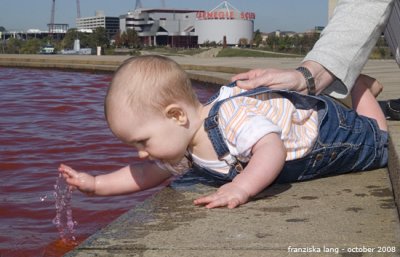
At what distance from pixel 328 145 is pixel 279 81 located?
0.33 metres

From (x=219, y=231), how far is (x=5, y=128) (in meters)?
3.82

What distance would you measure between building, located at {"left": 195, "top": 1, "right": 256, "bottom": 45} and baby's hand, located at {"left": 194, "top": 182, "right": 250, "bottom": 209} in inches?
3984

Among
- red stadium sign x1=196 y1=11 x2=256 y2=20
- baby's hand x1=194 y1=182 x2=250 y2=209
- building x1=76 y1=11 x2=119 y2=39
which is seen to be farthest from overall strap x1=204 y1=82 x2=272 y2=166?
building x1=76 y1=11 x2=119 y2=39

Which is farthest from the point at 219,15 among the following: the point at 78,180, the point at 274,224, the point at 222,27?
the point at 274,224

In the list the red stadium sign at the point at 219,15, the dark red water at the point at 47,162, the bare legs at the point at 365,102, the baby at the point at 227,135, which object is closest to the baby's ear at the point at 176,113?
the baby at the point at 227,135

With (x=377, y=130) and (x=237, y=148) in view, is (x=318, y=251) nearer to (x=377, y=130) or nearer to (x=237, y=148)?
(x=237, y=148)

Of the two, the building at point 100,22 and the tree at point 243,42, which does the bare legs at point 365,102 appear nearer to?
the tree at point 243,42

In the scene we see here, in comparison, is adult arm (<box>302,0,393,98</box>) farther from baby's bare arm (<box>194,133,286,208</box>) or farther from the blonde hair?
the blonde hair

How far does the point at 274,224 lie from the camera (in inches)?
69.5

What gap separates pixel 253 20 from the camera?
4466 inches

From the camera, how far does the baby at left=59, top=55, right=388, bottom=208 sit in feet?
6.67

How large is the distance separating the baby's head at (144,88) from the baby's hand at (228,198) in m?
0.34

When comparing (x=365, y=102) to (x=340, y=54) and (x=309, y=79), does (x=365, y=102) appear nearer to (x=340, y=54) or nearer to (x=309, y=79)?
(x=340, y=54)

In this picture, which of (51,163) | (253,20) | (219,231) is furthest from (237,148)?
(253,20)
